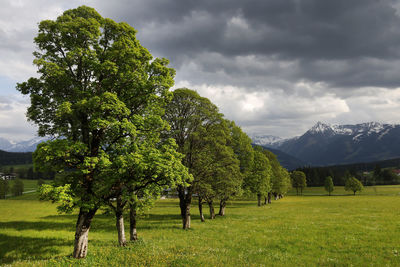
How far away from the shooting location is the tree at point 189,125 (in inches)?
1159

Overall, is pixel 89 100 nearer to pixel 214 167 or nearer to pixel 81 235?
pixel 81 235

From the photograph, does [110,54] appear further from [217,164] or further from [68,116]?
[217,164]

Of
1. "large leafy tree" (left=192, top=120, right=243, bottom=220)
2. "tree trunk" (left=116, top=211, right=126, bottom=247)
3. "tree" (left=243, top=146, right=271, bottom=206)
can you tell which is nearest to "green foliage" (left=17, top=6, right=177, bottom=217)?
"tree trunk" (left=116, top=211, right=126, bottom=247)

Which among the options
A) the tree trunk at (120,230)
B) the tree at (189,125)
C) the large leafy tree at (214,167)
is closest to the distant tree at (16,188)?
the tree at (189,125)

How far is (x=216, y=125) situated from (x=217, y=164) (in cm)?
576

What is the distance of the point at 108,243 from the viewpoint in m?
21.4

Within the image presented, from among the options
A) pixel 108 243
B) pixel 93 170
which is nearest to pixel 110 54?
pixel 93 170

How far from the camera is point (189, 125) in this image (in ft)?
98.5

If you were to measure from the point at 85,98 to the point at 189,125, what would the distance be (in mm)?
16088

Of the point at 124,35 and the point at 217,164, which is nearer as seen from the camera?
the point at 124,35

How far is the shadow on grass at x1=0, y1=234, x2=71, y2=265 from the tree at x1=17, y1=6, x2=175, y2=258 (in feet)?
18.5

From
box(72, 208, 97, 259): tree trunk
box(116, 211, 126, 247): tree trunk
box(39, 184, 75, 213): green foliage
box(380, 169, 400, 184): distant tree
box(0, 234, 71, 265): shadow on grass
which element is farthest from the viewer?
box(380, 169, 400, 184): distant tree

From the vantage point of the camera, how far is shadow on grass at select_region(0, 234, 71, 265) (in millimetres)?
17516

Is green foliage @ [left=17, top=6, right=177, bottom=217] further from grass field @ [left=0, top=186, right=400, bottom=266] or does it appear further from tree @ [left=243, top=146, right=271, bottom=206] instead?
tree @ [left=243, top=146, right=271, bottom=206]
